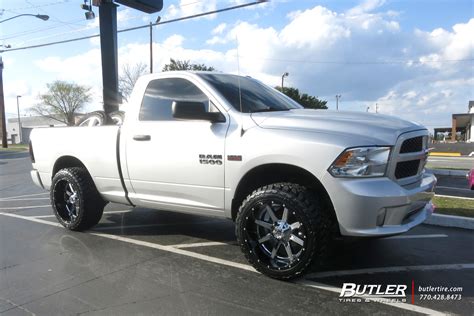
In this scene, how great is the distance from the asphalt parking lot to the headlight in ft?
3.47

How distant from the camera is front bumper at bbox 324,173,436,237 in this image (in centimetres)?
357

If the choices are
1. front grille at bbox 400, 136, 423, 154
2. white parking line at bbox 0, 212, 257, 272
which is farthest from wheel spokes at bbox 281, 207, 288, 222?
front grille at bbox 400, 136, 423, 154

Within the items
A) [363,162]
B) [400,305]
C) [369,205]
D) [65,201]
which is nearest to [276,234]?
[369,205]

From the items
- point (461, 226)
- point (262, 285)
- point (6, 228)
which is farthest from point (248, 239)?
point (6, 228)

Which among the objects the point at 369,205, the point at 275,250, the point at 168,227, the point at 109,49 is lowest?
the point at 168,227

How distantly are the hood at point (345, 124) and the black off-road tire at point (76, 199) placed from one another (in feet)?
9.06

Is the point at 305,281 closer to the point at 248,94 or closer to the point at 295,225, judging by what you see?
the point at 295,225

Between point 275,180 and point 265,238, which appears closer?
point 265,238

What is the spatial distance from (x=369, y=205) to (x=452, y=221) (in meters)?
3.22

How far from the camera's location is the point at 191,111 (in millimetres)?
4246

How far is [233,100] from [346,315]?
2400mm

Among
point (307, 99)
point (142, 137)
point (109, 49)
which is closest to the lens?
point (142, 137)

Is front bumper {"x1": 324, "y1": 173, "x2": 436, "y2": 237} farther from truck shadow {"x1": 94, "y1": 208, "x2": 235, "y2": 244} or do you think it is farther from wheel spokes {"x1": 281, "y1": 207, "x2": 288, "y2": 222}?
truck shadow {"x1": 94, "y1": 208, "x2": 235, "y2": 244}

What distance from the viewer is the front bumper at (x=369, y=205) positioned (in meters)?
3.57
